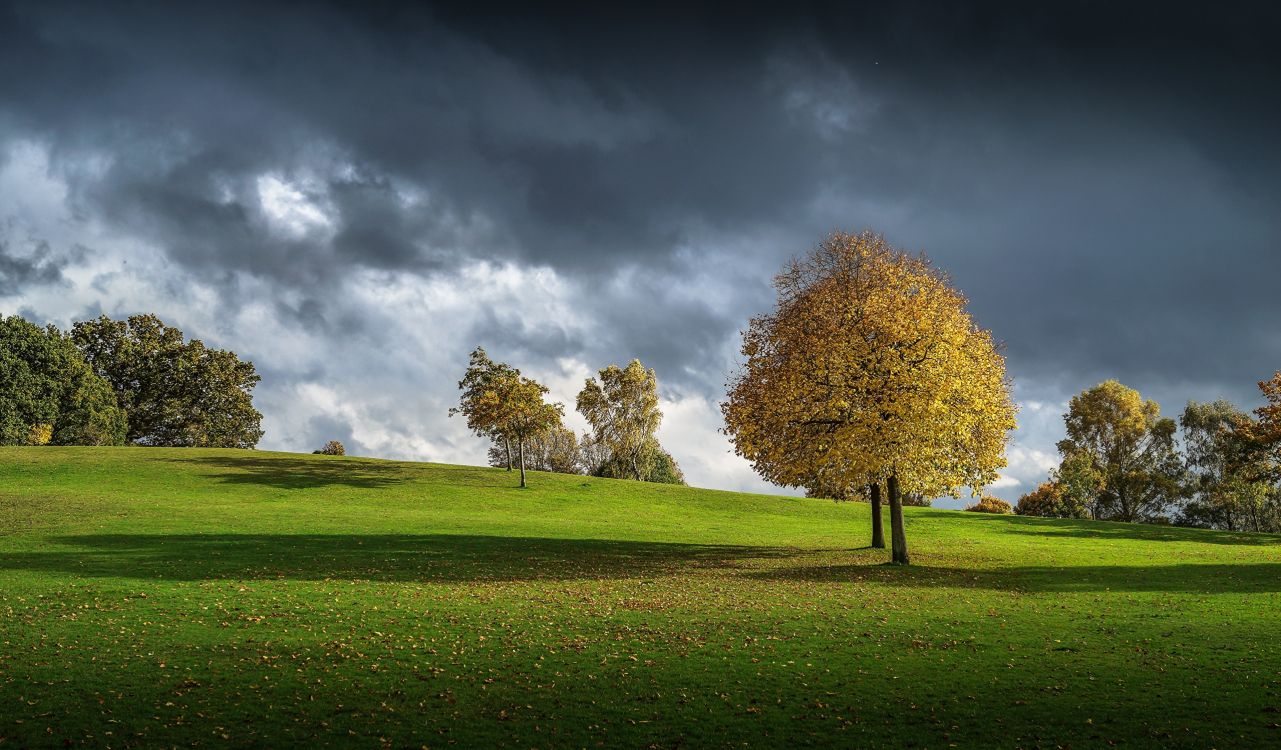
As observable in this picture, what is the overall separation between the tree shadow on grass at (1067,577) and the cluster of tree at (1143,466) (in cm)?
5583

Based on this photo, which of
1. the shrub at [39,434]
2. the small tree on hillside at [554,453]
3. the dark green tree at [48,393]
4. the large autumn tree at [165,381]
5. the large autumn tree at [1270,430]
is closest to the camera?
the large autumn tree at [1270,430]

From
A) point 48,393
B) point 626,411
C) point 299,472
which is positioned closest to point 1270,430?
point 626,411

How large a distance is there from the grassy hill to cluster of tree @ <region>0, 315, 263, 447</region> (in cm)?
5050

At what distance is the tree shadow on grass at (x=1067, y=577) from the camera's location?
31.4 meters

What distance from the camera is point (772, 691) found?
51.3 ft

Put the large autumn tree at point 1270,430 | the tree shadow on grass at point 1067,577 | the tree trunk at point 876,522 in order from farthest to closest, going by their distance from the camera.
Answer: the large autumn tree at point 1270,430 → the tree trunk at point 876,522 → the tree shadow on grass at point 1067,577

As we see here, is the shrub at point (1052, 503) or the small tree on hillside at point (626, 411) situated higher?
the small tree on hillside at point (626, 411)

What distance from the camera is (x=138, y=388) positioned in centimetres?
10169

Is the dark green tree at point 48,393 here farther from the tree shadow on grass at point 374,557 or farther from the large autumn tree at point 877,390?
the large autumn tree at point 877,390

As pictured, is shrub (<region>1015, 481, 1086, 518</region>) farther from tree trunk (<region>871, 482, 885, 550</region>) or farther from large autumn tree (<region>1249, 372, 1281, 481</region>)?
tree trunk (<region>871, 482, 885, 550</region>)

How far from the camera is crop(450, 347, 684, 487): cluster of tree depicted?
71.2 meters

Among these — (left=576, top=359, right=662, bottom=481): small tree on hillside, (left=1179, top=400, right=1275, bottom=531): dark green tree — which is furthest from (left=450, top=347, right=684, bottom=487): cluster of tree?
(left=1179, top=400, right=1275, bottom=531): dark green tree

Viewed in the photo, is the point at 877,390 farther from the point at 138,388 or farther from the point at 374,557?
the point at 138,388

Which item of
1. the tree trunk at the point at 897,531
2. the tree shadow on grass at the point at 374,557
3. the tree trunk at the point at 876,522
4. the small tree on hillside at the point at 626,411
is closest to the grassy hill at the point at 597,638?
the tree shadow on grass at the point at 374,557
